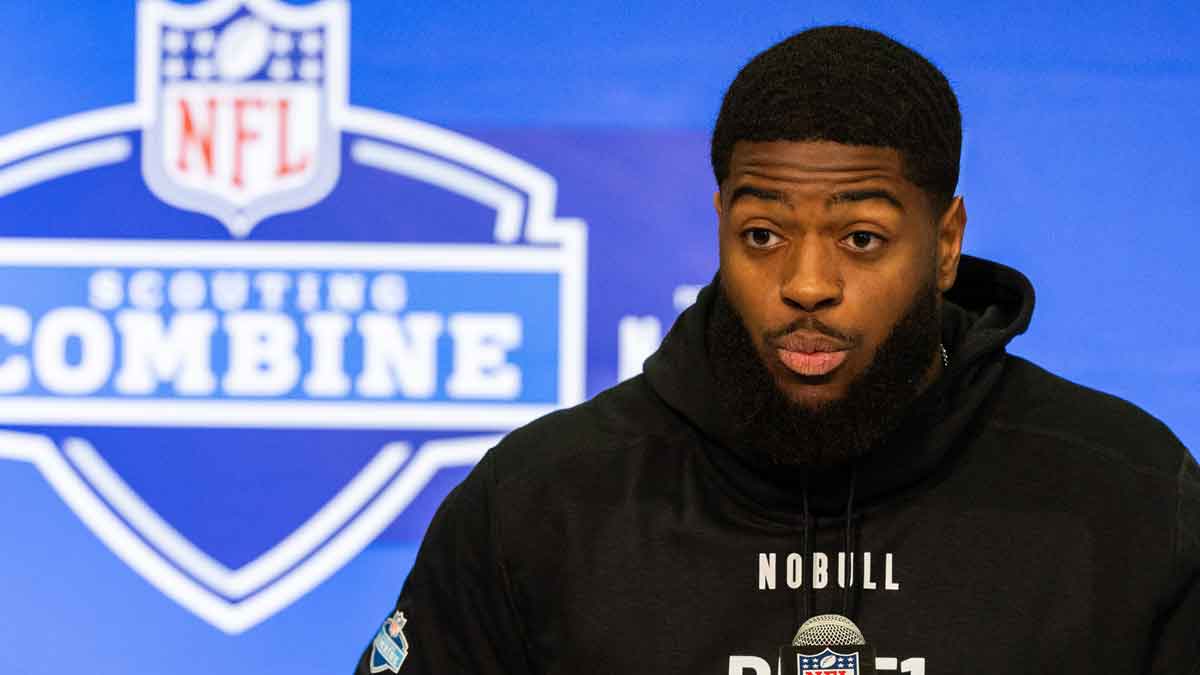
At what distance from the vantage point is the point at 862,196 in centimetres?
117

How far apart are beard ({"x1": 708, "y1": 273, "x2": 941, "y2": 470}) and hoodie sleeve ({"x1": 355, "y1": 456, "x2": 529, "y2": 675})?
0.78 feet

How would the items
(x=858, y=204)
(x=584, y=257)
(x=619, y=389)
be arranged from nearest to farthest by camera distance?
(x=858, y=204), (x=619, y=389), (x=584, y=257)

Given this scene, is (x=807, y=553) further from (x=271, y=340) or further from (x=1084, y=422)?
(x=271, y=340)

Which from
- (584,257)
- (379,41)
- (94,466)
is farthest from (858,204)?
(94,466)

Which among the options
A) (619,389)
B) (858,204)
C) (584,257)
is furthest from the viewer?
(584,257)

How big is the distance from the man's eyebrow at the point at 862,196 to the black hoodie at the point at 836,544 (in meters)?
0.18

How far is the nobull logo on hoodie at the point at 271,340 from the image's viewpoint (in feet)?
6.84

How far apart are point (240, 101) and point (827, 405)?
47.0 inches

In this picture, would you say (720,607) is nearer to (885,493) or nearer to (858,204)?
(885,493)

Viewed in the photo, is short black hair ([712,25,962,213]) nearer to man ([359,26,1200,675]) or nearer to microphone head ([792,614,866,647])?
man ([359,26,1200,675])

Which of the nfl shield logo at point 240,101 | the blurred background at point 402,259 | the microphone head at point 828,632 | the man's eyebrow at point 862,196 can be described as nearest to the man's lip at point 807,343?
the man's eyebrow at point 862,196

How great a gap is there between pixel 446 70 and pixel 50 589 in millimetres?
930

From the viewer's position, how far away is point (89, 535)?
211cm

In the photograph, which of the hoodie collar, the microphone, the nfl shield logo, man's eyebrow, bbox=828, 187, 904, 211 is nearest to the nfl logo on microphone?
the microphone
